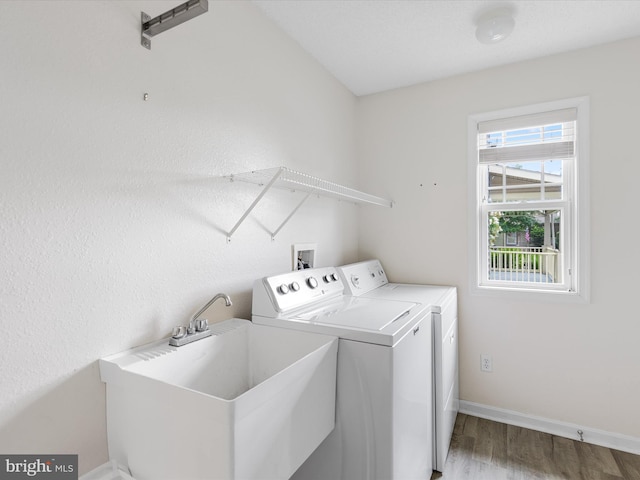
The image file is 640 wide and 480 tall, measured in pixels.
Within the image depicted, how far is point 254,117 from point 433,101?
1568mm

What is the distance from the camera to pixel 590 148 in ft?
6.88

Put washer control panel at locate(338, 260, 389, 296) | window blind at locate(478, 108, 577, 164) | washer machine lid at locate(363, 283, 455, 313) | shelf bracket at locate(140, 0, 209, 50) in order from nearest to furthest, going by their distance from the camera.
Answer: shelf bracket at locate(140, 0, 209, 50)
washer machine lid at locate(363, 283, 455, 313)
washer control panel at locate(338, 260, 389, 296)
window blind at locate(478, 108, 577, 164)

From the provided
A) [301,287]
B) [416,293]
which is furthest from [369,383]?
[416,293]

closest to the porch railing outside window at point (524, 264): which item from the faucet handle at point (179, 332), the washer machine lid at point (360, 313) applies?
the washer machine lid at point (360, 313)

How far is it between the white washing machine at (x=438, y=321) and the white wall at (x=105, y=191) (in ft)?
2.68

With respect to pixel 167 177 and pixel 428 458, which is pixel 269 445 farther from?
pixel 428 458

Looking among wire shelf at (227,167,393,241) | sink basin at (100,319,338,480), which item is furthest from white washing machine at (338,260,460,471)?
sink basin at (100,319,338,480)

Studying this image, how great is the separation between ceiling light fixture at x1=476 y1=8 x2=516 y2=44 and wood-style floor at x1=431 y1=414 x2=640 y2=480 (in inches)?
96.4

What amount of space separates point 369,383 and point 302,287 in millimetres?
617

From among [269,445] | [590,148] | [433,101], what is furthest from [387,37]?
[269,445]

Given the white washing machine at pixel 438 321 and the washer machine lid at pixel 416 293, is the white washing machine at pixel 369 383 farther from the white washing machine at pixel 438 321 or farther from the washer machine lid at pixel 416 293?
the washer machine lid at pixel 416 293

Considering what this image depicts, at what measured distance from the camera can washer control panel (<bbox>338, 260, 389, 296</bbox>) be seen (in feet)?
6.90

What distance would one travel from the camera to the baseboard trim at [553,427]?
2021mm

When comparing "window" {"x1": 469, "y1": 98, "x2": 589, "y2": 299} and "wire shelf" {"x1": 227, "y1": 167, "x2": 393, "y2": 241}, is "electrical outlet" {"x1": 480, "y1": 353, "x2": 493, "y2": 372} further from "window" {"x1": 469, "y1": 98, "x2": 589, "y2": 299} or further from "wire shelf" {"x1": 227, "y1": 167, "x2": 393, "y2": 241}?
"wire shelf" {"x1": 227, "y1": 167, "x2": 393, "y2": 241}
